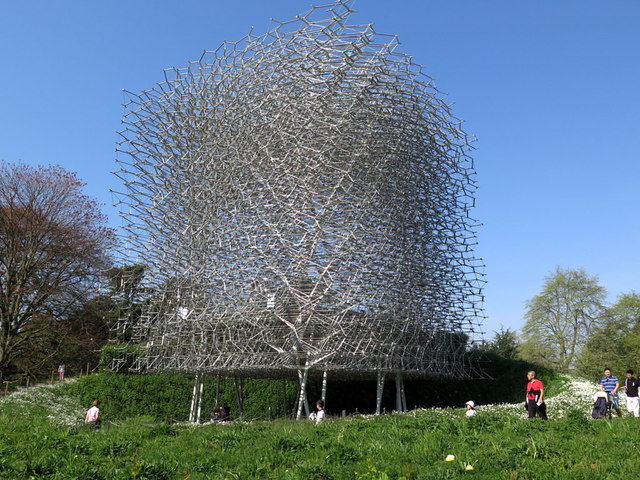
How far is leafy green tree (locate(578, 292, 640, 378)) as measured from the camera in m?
37.0

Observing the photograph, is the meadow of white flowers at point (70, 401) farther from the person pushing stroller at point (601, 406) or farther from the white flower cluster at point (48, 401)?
the person pushing stroller at point (601, 406)

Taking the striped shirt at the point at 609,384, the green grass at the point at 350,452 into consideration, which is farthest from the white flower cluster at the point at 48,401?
the striped shirt at the point at 609,384

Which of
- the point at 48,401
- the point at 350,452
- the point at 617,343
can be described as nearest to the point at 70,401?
the point at 48,401

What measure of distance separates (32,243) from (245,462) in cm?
2598

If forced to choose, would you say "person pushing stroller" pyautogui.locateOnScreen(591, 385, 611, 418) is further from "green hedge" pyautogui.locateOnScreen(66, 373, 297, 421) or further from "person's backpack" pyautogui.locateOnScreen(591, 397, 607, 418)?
"green hedge" pyautogui.locateOnScreen(66, 373, 297, 421)

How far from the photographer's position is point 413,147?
79.6 feet

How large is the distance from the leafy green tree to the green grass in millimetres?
30944

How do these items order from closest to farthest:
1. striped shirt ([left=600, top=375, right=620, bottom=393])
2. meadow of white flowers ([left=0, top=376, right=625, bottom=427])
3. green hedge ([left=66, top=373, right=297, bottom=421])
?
striped shirt ([left=600, top=375, right=620, bottom=393]), meadow of white flowers ([left=0, top=376, right=625, bottom=427]), green hedge ([left=66, top=373, right=297, bottom=421])

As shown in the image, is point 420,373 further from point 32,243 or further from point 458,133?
point 32,243

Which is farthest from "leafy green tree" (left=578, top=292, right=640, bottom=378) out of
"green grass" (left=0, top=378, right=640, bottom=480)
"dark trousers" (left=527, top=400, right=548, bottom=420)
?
"green grass" (left=0, top=378, right=640, bottom=480)

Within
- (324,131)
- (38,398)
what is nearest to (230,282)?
(324,131)

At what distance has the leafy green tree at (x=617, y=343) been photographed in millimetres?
37000

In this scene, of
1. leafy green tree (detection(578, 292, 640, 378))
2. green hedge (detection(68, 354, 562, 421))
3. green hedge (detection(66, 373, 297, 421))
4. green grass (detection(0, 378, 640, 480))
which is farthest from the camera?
leafy green tree (detection(578, 292, 640, 378))

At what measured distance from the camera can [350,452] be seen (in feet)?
25.4
